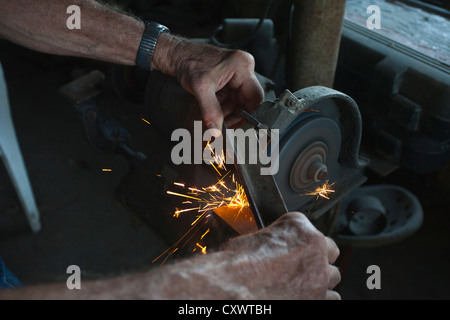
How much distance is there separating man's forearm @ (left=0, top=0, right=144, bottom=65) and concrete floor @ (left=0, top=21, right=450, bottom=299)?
38.9 inches

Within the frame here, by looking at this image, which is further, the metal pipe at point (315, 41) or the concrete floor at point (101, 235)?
the concrete floor at point (101, 235)

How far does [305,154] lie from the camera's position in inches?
55.7

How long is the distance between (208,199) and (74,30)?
0.83 m

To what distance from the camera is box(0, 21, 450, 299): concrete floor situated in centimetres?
241

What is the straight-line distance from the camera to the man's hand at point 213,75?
1328 millimetres

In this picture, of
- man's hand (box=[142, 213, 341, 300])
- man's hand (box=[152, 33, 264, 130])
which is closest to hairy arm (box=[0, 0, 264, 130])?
man's hand (box=[152, 33, 264, 130])

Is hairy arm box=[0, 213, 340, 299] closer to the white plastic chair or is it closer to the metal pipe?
the metal pipe

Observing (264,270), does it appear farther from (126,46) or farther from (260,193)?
(126,46)

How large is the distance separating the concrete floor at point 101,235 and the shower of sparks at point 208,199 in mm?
681

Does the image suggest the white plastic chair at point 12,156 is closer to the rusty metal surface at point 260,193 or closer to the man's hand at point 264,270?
the rusty metal surface at point 260,193

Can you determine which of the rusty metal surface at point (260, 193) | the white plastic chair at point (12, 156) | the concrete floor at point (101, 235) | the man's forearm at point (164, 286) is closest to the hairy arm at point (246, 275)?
the man's forearm at point (164, 286)

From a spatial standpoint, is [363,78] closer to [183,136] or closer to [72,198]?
[183,136]

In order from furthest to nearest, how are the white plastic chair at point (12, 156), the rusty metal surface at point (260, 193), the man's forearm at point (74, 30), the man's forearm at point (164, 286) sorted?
the white plastic chair at point (12, 156) → the man's forearm at point (74, 30) → the rusty metal surface at point (260, 193) → the man's forearm at point (164, 286)
